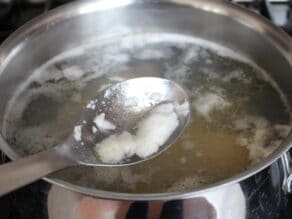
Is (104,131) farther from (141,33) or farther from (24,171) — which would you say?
(141,33)

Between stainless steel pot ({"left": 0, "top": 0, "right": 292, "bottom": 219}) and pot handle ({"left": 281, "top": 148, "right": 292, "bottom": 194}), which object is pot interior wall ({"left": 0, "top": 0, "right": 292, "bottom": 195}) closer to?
stainless steel pot ({"left": 0, "top": 0, "right": 292, "bottom": 219})

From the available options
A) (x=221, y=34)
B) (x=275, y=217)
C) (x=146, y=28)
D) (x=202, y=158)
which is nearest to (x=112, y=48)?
(x=146, y=28)

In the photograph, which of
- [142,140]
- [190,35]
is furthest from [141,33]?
[142,140]

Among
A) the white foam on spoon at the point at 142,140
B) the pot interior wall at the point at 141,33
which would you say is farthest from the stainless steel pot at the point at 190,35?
the white foam on spoon at the point at 142,140

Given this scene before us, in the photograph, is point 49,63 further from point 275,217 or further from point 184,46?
point 275,217

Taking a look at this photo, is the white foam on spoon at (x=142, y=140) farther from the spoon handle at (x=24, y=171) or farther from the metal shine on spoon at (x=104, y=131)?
the spoon handle at (x=24, y=171)

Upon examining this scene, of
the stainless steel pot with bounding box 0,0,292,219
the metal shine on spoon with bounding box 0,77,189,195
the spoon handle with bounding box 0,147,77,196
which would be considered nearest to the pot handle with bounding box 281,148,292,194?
the stainless steel pot with bounding box 0,0,292,219
